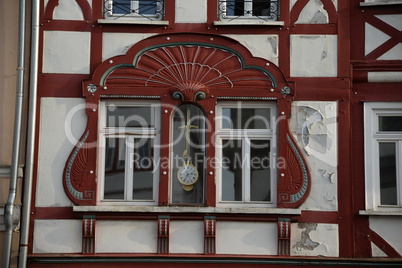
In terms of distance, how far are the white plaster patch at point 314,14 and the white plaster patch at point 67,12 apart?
10.2 feet

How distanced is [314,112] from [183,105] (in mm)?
1822

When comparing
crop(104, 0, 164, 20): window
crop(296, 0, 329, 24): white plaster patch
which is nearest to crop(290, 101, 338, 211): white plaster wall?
crop(296, 0, 329, 24): white plaster patch

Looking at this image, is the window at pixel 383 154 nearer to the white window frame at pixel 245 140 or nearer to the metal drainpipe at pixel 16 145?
the white window frame at pixel 245 140

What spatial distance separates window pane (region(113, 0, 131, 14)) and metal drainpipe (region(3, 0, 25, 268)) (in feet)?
4.27

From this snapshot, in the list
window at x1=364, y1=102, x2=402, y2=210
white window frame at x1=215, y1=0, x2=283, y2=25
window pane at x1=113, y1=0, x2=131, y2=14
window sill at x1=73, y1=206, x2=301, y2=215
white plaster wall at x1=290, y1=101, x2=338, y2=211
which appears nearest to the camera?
window sill at x1=73, y1=206, x2=301, y2=215

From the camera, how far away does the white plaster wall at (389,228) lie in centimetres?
1138

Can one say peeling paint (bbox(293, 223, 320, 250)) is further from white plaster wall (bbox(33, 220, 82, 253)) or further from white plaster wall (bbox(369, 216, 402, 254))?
white plaster wall (bbox(33, 220, 82, 253))

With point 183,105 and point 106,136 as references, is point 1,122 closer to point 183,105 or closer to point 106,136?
point 106,136

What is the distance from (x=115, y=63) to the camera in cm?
1184

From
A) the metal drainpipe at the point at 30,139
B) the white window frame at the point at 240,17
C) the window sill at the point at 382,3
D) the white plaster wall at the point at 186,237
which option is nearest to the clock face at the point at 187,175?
the white plaster wall at the point at 186,237

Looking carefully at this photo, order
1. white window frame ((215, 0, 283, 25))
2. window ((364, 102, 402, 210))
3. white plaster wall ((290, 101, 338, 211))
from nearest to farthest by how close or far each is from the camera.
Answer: white plaster wall ((290, 101, 338, 211)), window ((364, 102, 402, 210)), white window frame ((215, 0, 283, 25))

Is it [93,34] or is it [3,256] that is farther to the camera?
[93,34]

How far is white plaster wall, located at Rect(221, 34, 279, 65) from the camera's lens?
1188cm

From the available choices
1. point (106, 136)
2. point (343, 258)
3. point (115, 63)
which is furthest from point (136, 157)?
point (343, 258)
